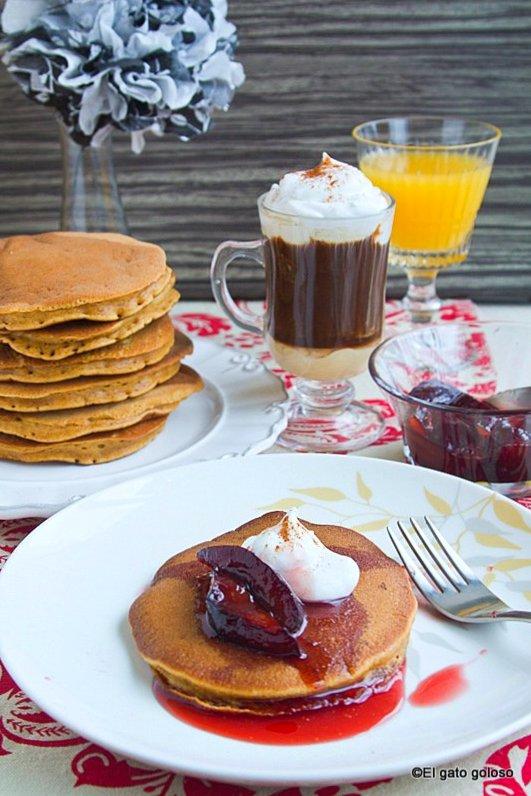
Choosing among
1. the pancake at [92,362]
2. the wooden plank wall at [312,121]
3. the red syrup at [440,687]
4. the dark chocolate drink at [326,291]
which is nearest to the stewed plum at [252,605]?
the red syrup at [440,687]

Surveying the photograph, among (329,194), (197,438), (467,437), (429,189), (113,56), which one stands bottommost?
(197,438)

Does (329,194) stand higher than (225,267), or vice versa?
(329,194)

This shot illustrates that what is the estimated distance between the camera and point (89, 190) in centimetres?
184

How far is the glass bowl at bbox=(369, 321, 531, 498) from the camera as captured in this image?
1.31 meters

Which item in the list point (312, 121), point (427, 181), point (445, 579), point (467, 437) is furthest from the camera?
point (312, 121)

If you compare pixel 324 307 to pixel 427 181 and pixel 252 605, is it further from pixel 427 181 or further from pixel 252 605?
pixel 252 605

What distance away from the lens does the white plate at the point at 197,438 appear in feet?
4.37

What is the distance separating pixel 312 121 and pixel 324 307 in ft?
2.39

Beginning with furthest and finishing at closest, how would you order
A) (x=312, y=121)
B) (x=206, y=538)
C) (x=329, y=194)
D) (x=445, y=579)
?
(x=312, y=121) < (x=329, y=194) < (x=206, y=538) < (x=445, y=579)

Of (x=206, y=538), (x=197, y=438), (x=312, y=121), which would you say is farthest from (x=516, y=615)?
(x=312, y=121)

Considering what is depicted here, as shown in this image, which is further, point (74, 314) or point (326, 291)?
point (326, 291)

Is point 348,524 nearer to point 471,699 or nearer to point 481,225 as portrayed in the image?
point 471,699

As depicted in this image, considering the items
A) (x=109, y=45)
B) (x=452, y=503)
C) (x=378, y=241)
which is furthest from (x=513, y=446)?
(x=109, y=45)

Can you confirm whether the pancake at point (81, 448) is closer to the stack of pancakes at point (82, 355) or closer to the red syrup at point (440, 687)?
the stack of pancakes at point (82, 355)
